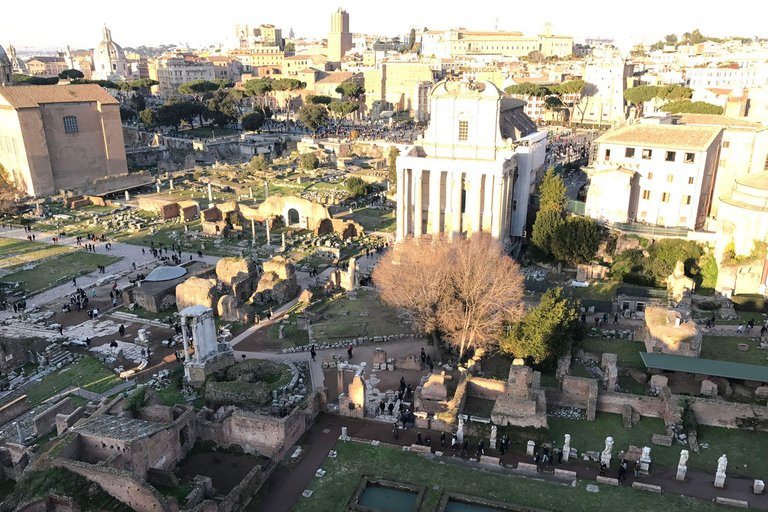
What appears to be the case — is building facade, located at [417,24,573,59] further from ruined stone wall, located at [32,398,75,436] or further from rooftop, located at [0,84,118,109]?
ruined stone wall, located at [32,398,75,436]

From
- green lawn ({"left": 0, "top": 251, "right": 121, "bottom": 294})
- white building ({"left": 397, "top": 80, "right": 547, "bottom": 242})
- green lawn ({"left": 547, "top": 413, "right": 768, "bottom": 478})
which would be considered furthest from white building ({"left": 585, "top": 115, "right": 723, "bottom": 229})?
green lawn ({"left": 0, "top": 251, "right": 121, "bottom": 294})

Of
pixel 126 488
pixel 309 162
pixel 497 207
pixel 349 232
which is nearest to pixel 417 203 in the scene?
pixel 497 207

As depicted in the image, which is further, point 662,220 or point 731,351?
point 662,220

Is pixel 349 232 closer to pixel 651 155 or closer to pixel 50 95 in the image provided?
pixel 651 155

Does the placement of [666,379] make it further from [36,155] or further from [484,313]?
[36,155]

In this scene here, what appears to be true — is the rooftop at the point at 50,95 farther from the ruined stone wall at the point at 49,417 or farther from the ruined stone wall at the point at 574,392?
the ruined stone wall at the point at 574,392

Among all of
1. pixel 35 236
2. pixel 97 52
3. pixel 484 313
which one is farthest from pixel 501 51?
pixel 484 313

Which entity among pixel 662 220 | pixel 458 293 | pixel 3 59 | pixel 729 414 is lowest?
pixel 729 414

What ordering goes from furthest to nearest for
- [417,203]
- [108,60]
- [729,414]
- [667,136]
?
1. [108,60]
2. [417,203]
3. [667,136]
4. [729,414]
